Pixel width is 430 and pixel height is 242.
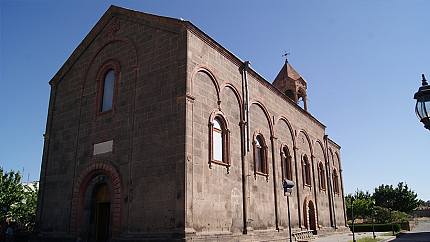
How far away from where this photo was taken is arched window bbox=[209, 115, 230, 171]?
50.0ft

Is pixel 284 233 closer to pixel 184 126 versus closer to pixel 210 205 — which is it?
pixel 210 205

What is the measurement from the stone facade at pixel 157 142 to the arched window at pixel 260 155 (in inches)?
7.9

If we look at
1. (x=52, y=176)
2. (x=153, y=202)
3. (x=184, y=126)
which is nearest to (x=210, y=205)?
(x=153, y=202)

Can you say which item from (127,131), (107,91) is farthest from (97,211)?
(107,91)

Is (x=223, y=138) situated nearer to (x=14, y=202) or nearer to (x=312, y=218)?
(x=312, y=218)

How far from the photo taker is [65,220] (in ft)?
54.3

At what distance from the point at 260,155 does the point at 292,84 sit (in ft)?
38.6

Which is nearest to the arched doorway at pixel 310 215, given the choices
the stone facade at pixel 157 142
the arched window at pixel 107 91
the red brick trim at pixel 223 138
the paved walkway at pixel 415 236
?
the stone facade at pixel 157 142

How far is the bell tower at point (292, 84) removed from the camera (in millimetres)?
29753

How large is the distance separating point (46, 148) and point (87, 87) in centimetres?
398

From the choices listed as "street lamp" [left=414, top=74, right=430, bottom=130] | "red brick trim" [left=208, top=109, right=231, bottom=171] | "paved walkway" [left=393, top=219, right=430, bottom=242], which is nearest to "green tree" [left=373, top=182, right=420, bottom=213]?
"paved walkway" [left=393, top=219, right=430, bottom=242]

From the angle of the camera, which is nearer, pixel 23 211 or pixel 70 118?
pixel 70 118

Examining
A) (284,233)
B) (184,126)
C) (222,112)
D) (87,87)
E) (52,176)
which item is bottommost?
(284,233)

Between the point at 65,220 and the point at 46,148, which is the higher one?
the point at 46,148
